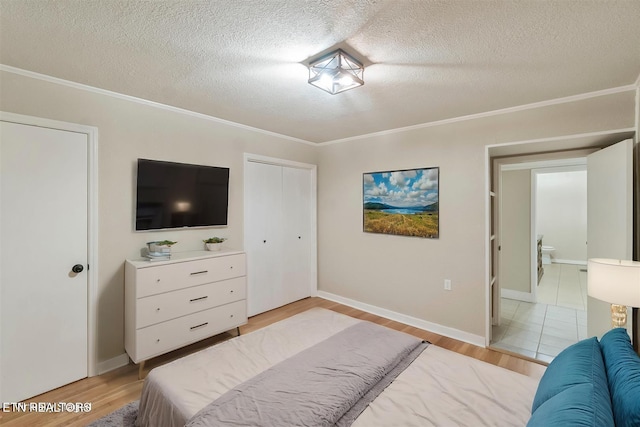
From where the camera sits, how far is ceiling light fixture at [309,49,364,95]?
1.81 metres

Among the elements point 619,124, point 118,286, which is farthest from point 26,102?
point 619,124

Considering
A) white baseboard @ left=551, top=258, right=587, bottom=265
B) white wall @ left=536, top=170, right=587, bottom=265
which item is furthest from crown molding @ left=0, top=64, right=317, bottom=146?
white baseboard @ left=551, top=258, right=587, bottom=265

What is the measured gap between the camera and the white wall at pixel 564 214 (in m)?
7.04

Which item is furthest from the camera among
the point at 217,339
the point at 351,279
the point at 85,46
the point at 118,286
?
the point at 351,279

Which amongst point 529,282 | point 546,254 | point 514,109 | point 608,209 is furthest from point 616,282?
point 546,254

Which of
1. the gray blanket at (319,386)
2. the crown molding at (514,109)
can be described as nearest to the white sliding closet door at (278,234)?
the crown molding at (514,109)

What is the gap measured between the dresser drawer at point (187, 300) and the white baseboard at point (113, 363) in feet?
1.70

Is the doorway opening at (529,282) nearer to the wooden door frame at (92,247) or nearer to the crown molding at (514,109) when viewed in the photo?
the crown molding at (514,109)

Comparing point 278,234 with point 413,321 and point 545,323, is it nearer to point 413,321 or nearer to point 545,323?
point 413,321

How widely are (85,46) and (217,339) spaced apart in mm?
2752

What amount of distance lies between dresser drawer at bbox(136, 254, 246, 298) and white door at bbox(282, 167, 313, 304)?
1191 mm

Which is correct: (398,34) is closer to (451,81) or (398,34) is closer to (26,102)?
(451,81)

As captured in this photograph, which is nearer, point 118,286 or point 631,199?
point 631,199

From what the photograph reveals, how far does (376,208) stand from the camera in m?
3.79
